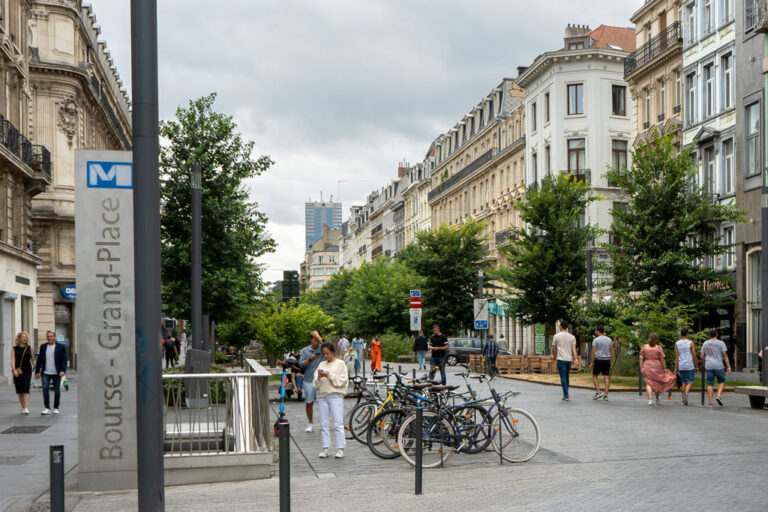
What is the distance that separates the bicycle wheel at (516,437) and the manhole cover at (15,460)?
5960 mm

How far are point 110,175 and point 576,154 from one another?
165ft

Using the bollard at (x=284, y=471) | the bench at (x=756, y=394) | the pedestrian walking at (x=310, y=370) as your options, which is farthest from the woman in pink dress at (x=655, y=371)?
the bollard at (x=284, y=471)

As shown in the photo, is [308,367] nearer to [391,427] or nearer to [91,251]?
[391,427]

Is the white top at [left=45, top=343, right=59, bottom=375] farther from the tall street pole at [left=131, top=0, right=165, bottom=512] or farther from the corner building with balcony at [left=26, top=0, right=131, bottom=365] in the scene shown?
the corner building with balcony at [left=26, top=0, right=131, bottom=365]

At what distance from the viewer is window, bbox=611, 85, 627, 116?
5862 cm

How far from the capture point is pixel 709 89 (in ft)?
130

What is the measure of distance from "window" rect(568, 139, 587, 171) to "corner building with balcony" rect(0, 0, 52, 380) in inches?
1275

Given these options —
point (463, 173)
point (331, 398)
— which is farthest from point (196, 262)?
point (463, 173)

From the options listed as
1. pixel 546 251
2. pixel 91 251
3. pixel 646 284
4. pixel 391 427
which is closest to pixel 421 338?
pixel 646 284

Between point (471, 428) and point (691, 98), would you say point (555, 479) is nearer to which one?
point (471, 428)

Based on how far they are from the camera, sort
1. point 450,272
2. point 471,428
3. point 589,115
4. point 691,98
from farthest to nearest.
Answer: point 450,272 → point 589,115 → point 691,98 → point 471,428

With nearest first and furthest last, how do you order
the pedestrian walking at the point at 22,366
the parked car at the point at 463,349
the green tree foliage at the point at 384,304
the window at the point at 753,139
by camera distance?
the pedestrian walking at the point at 22,366 → the window at the point at 753,139 → the parked car at the point at 463,349 → the green tree foliage at the point at 384,304

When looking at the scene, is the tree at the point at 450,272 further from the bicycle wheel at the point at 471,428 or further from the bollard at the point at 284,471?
the bollard at the point at 284,471

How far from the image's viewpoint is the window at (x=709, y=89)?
39188 mm
